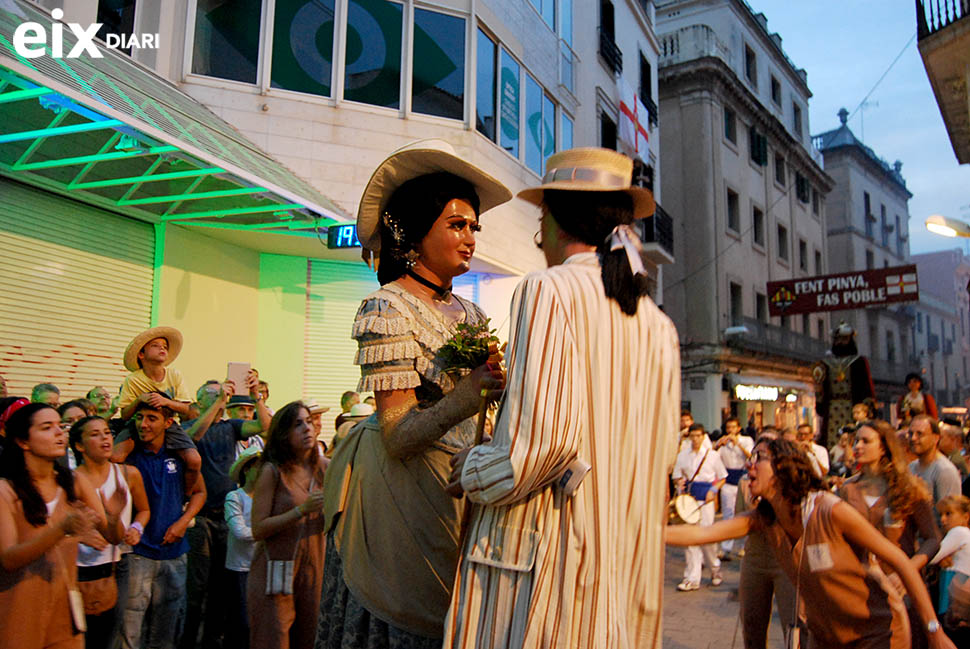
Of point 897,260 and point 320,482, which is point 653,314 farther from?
point 897,260

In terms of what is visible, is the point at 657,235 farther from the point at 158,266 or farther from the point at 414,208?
the point at 414,208

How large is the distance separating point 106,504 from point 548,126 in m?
12.2

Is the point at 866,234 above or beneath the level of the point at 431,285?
above

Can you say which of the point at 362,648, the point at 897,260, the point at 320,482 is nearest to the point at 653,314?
the point at 362,648

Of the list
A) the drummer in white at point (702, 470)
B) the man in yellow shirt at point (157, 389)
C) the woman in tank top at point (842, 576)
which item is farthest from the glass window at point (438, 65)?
the woman in tank top at point (842, 576)


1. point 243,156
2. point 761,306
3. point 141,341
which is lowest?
point 141,341

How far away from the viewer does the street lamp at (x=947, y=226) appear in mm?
9961

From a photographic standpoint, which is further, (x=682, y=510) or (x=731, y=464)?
(x=731, y=464)

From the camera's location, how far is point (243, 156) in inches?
346

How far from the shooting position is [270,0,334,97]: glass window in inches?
420

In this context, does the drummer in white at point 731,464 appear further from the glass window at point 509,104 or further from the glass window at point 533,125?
the glass window at point 533,125

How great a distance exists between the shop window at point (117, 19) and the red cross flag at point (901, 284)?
18.4 m

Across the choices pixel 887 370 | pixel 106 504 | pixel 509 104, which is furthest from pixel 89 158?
pixel 887 370

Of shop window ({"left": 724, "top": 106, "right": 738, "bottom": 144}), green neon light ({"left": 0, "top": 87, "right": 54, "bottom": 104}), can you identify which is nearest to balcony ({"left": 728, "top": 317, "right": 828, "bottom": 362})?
shop window ({"left": 724, "top": 106, "right": 738, "bottom": 144})
